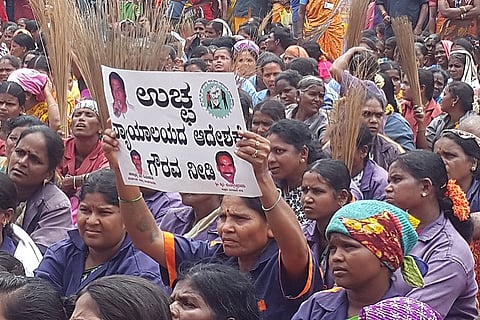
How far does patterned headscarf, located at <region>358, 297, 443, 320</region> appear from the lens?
2.55 m

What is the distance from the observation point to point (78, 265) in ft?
12.3

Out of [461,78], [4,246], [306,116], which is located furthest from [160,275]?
[461,78]

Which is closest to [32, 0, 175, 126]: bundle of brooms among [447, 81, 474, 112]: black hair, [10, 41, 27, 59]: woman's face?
[447, 81, 474, 112]: black hair

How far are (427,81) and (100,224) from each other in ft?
14.9

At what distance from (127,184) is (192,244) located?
36 centimetres

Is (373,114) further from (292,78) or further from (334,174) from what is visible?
(334,174)

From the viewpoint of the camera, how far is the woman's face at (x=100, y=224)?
368cm

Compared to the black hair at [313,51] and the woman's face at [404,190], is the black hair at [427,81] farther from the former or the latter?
the woman's face at [404,190]

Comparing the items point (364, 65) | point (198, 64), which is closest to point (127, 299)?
point (364, 65)

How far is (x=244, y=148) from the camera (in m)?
3.09

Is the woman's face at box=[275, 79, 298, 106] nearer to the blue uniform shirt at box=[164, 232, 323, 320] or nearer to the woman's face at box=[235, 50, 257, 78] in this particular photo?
the woman's face at box=[235, 50, 257, 78]

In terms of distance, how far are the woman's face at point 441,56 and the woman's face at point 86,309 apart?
27.2 ft

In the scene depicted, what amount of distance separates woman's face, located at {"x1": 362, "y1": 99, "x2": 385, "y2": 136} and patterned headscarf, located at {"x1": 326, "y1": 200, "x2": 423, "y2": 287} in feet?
8.33

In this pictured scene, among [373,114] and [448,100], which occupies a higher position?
[373,114]
